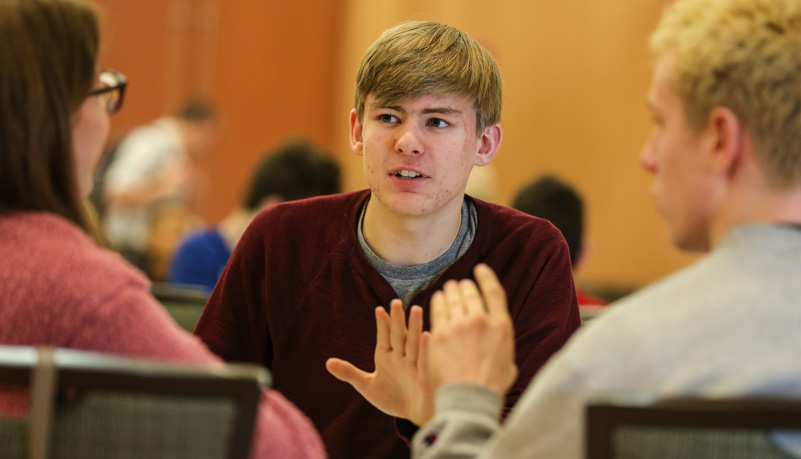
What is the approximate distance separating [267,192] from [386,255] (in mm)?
1536

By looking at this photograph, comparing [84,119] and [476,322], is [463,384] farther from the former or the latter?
[84,119]

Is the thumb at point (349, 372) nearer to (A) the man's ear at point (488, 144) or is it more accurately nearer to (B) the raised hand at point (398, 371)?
(B) the raised hand at point (398, 371)

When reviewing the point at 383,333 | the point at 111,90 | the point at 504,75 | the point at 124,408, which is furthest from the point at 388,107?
the point at 504,75

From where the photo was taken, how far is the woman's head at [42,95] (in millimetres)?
1061

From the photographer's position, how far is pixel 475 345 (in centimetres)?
114

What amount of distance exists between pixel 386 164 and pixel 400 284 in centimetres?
24

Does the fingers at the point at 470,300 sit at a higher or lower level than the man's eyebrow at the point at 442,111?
lower

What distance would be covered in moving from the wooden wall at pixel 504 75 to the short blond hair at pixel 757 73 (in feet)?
9.62

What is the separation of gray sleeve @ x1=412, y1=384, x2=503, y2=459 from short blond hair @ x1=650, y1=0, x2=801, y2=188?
16.4 inches

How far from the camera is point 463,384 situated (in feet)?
3.66

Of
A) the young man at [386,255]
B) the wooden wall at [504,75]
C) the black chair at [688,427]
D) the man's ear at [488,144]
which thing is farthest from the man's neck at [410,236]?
the wooden wall at [504,75]

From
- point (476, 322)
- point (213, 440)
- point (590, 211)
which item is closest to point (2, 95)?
point (213, 440)

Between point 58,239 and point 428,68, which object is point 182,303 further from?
point 58,239

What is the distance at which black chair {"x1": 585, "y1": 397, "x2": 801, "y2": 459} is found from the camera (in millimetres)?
886
